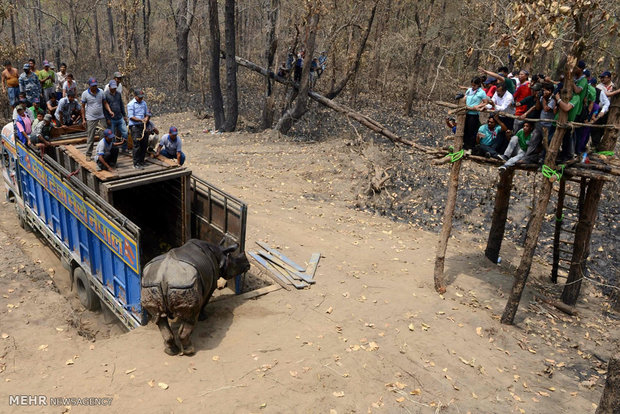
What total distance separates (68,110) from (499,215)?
36.0 feet

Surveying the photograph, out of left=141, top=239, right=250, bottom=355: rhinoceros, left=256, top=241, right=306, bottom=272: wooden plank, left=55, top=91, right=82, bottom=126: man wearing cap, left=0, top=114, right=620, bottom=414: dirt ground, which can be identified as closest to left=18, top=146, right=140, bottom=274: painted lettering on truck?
left=141, top=239, right=250, bottom=355: rhinoceros

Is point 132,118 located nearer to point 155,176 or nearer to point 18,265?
point 155,176

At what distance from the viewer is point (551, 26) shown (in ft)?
22.2

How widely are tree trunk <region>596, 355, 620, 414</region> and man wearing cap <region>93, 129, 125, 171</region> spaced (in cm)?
828

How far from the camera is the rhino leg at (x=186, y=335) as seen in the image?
7.12 meters

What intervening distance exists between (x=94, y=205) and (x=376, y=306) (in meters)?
5.48

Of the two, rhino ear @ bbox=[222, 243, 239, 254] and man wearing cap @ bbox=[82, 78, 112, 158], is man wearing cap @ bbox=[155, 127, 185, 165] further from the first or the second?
rhino ear @ bbox=[222, 243, 239, 254]

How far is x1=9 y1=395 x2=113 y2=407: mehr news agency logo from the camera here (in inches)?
245

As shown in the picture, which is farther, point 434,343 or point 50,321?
point 50,321

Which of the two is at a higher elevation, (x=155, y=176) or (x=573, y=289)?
(x=155, y=176)

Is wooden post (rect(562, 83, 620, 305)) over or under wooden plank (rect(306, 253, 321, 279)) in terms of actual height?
over

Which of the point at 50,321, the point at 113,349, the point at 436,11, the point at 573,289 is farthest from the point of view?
the point at 436,11

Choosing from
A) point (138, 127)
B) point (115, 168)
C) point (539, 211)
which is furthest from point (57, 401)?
point (539, 211)

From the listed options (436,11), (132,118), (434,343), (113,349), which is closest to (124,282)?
(113,349)
